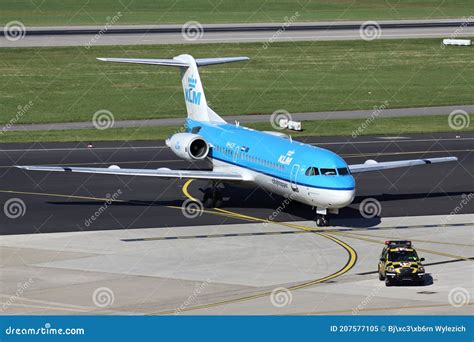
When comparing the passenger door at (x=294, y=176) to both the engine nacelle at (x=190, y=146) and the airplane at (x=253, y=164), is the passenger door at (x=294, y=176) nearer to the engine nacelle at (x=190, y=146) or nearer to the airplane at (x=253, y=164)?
the airplane at (x=253, y=164)

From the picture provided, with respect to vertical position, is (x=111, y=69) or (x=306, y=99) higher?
(x=111, y=69)

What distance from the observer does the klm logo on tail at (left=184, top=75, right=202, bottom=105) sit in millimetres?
63219

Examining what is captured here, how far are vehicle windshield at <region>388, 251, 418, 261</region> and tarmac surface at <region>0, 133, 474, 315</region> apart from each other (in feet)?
3.67

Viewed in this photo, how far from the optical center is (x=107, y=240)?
161 feet

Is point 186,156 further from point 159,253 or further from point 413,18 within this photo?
point 413,18

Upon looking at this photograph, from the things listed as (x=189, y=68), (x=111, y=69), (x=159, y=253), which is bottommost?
(x=159, y=253)

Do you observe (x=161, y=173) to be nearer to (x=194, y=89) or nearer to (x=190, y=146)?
(x=190, y=146)

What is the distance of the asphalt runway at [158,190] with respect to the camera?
53.7 metres

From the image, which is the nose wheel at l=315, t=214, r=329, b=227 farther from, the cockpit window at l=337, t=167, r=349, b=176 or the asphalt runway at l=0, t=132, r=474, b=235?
the cockpit window at l=337, t=167, r=349, b=176

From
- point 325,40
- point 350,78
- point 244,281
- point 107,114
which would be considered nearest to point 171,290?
point 244,281

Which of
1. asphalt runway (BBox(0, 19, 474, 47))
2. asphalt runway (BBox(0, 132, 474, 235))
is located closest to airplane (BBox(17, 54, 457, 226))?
asphalt runway (BBox(0, 132, 474, 235))

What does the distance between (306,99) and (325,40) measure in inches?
1299

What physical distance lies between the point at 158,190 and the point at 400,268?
23.3 m

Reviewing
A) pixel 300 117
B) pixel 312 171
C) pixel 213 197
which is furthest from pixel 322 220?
pixel 300 117
